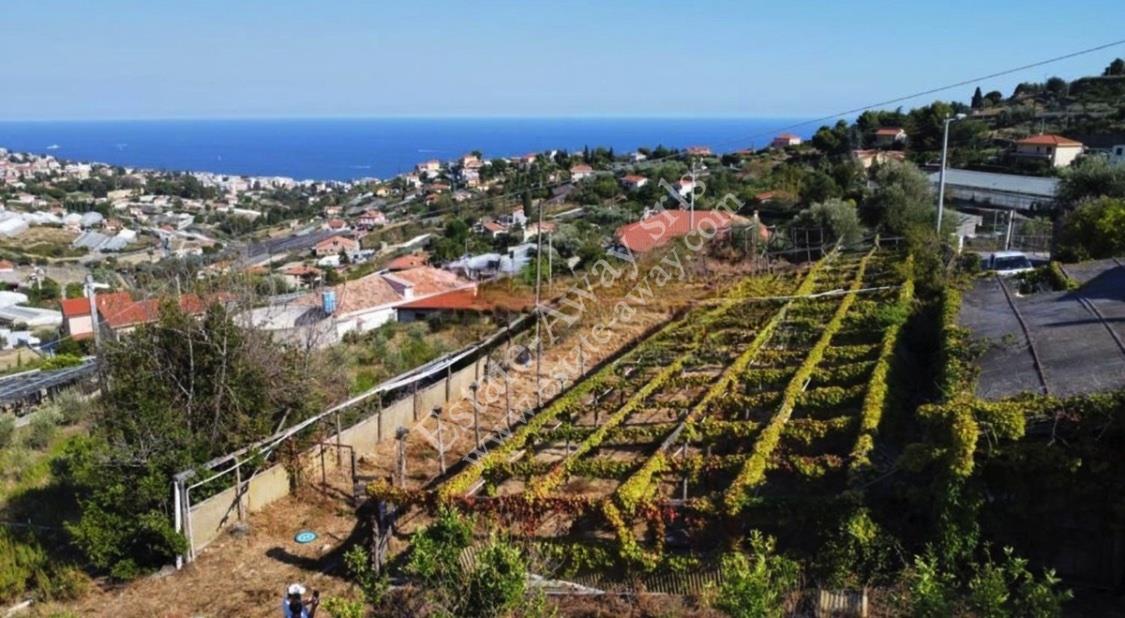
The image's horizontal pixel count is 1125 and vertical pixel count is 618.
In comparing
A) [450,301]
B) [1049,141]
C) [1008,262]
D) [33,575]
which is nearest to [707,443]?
[33,575]

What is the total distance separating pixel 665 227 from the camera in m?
30.9

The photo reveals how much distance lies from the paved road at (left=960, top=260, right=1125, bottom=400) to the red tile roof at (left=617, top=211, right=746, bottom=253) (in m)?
15.7

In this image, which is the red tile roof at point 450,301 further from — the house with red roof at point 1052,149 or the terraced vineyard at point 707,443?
the house with red roof at point 1052,149

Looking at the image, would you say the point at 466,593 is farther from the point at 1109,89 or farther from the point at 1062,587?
the point at 1109,89

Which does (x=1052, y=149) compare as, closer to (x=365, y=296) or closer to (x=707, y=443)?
(x=365, y=296)

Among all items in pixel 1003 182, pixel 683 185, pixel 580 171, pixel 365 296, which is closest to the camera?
pixel 365 296

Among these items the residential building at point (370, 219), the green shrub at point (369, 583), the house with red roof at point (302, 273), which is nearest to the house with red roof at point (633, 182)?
the house with red roof at point (302, 273)

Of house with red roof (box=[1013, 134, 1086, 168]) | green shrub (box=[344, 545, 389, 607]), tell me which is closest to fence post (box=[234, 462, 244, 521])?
green shrub (box=[344, 545, 389, 607])

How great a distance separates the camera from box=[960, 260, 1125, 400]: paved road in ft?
24.7

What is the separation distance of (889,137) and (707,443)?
59.1m

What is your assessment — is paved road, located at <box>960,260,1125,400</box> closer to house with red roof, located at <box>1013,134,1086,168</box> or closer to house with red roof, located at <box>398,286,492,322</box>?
house with red roof, located at <box>398,286,492,322</box>

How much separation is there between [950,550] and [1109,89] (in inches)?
3019

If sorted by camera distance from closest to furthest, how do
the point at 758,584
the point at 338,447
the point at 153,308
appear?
the point at 758,584 < the point at 338,447 < the point at 153,308

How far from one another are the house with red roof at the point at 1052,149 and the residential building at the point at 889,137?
993 cm
